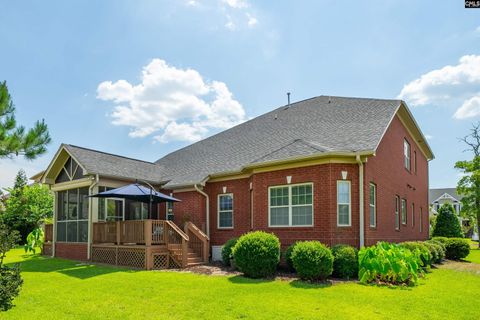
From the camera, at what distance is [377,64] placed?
586 inches

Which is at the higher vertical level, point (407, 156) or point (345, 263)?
point (407, 156)

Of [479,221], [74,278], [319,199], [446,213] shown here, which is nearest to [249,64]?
[319,199]

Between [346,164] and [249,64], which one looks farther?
[249,64]

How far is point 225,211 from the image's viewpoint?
1755 cm

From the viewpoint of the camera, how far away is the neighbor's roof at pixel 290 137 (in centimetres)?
1466

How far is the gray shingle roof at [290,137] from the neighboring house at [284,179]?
2.4 inches

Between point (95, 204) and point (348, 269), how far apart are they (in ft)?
36.3

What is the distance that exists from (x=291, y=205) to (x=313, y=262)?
3390mm

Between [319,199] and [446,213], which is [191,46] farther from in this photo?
[446,213]

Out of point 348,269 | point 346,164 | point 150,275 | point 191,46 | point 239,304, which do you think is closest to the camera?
point 239,304

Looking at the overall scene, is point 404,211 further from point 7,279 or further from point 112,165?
point 7,279

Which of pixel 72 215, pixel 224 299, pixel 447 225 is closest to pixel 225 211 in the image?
pixel 72 215

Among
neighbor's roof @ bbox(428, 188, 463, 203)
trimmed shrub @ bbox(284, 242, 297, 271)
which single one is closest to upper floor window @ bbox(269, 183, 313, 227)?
trimmed shrub @ bbox(284, 242, 297, 271)

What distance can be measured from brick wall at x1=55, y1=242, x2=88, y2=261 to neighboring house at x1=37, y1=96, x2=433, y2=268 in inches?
1.8
